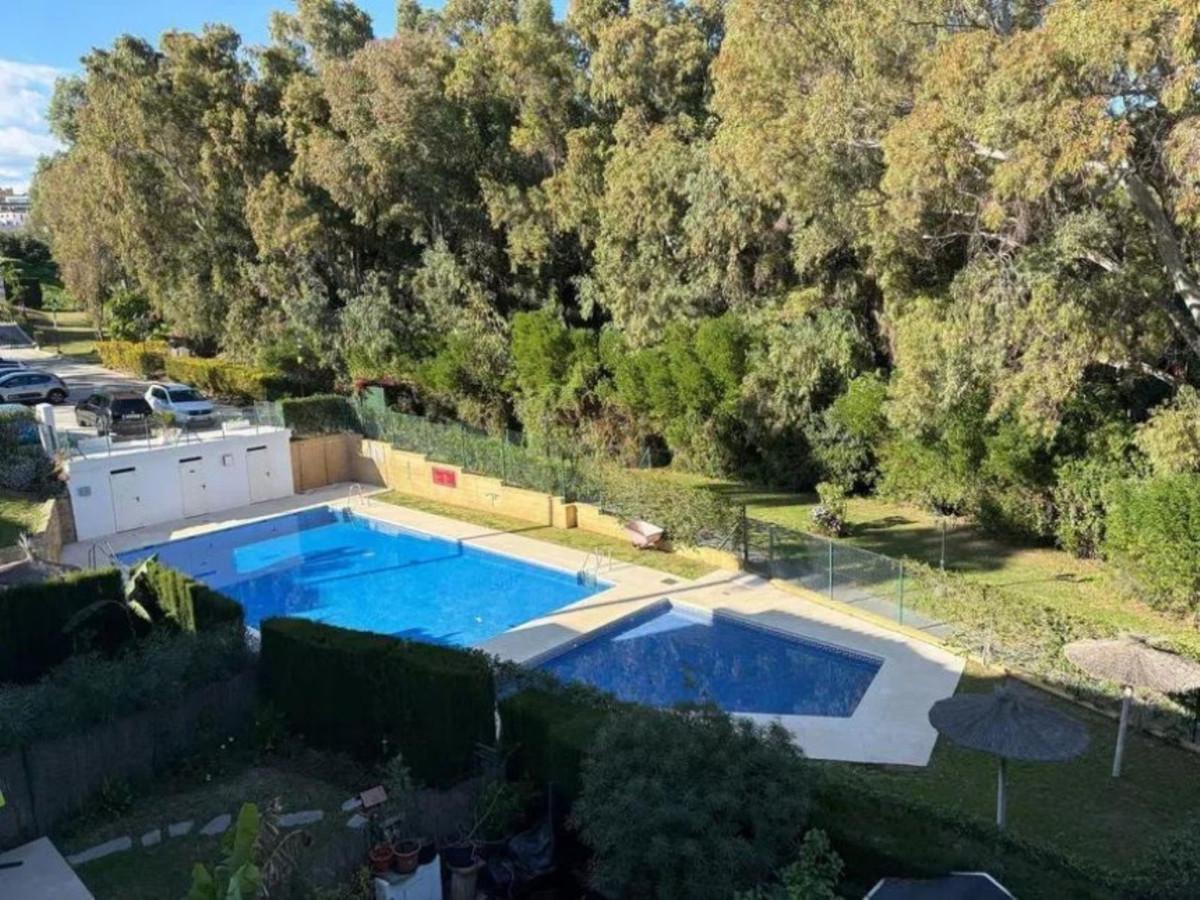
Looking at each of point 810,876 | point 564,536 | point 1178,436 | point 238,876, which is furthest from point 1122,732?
point 564,536

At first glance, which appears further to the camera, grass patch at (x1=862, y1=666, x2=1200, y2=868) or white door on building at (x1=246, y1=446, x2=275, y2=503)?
white door on building at (x1=246, y1=446, x2=275, y2=503)

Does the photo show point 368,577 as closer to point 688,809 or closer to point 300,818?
point 300,818

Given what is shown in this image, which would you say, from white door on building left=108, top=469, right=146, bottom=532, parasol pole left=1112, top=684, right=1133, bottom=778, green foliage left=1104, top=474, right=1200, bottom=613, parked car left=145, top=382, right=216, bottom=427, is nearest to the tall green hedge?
white door on building left=108, top=469, right=146, bottom=532

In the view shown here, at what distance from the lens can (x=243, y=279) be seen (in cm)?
3688

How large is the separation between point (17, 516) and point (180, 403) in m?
9.91

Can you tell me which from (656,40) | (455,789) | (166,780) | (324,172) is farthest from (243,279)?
(455,789)

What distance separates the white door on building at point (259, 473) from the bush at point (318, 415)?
1.64 meters

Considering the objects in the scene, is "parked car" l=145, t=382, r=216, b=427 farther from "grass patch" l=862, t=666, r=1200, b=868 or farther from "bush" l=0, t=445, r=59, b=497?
"grass patch" l=862, t=666, r=1200, b=868

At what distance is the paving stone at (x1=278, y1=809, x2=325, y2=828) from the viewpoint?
32.1ft

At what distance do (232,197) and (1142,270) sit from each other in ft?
104

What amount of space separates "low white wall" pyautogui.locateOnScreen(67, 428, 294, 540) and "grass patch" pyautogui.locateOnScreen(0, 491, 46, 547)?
0.97 m

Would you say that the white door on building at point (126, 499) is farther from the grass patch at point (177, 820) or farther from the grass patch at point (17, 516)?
the grass patch at point (177, 820)

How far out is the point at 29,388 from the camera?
3369cm

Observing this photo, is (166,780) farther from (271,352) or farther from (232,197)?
(232,197)
